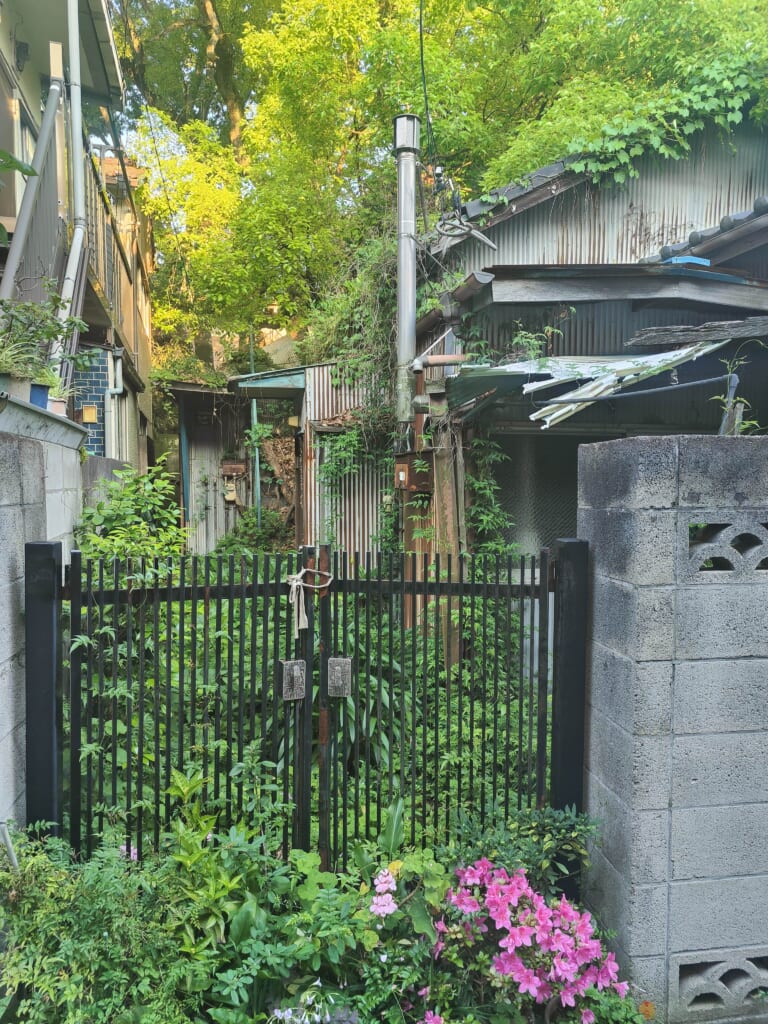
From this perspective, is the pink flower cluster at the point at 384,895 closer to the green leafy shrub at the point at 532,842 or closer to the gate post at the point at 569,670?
the green leafy shrub at the point at 532,842

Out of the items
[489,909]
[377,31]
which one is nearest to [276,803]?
[489,909]

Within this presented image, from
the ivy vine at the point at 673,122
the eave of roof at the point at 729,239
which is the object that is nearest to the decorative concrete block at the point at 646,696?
the eave of roof at the point at 729,239

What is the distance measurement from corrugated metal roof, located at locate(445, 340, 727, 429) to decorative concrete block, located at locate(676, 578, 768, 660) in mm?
1724

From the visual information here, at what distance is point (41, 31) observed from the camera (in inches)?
321

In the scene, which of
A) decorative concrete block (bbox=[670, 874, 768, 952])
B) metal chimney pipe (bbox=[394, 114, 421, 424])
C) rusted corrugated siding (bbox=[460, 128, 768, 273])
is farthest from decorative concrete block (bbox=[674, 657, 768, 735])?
rusted corrugated siding (bbox=[460, 128, 768, 273])

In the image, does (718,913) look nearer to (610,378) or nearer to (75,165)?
(610,378)

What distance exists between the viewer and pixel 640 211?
9.04m

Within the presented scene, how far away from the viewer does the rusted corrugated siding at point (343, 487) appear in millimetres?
9945

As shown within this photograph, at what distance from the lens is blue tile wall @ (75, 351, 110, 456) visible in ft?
28.0

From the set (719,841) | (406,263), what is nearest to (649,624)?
(719,841)

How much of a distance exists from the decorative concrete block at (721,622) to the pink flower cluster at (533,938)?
4.23ft

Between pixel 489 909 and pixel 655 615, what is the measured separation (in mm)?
1505

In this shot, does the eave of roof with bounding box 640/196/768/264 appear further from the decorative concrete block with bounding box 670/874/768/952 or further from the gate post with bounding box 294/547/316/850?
the decorative concrete block with bounding box 670/874/768/952

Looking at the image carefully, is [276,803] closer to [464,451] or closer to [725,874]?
[725,874]
